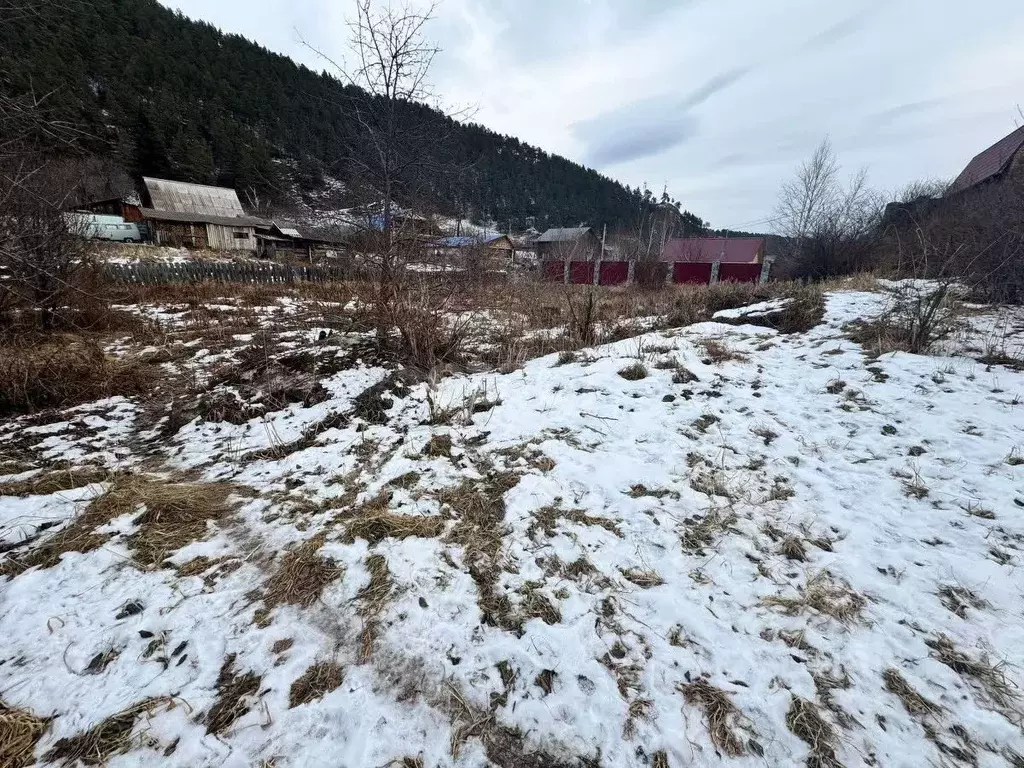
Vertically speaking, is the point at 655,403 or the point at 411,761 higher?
the point at 655,403

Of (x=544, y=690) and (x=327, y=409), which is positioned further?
(x=327, y=409)

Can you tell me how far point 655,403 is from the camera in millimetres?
4484

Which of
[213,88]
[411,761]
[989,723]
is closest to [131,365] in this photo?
[411,761]

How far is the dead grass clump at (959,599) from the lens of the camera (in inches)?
78.9

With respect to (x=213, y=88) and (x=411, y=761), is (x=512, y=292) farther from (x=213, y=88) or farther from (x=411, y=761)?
(x=213, y=88)

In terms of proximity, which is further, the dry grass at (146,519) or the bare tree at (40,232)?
the bare tree at (40,232)

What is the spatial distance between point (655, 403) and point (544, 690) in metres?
3.33

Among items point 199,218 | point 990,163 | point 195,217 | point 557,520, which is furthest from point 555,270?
point 195,217

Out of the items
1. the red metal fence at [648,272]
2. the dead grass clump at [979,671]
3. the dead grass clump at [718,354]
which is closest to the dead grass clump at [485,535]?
the dead grass clump at [979,671]

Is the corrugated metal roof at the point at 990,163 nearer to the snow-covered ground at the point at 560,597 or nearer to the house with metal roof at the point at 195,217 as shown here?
the snow-covered ground at the point at 560,597

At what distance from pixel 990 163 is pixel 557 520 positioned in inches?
1193

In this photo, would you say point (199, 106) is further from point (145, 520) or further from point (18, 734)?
point (18, 734)

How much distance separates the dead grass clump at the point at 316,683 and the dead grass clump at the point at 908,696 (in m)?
2.45

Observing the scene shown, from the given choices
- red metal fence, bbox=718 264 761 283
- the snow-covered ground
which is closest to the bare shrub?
the snow-covered ground
